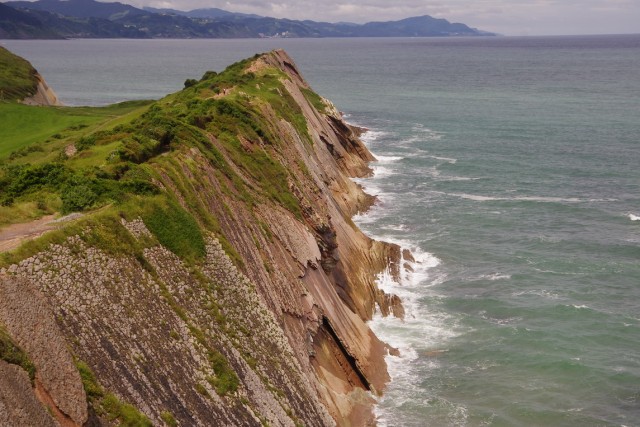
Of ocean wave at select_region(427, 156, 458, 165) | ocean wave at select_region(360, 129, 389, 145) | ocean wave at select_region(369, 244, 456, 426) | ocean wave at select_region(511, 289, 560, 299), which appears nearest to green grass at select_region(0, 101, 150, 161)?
ocean wave at select_region(369, 244, 456, 426)

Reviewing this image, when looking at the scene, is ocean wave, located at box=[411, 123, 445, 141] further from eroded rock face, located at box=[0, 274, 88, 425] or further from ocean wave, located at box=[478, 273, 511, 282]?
eroded rock face, located at box=[0, 274, 88, 425]

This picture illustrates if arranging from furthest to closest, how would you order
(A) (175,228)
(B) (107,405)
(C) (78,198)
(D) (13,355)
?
(A) (175,228) → (C) (78,198) → (B) (107,405) → (D) (13,355)

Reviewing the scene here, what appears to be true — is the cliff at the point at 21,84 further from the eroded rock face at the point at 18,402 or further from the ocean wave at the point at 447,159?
the eroded rock face at the point at 18,402

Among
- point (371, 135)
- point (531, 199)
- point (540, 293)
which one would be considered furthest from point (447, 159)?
point (540, 293)

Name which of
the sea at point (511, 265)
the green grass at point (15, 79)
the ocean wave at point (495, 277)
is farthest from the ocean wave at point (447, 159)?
the green grass at point (15, 79)

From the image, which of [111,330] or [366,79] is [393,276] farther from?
[366,79]

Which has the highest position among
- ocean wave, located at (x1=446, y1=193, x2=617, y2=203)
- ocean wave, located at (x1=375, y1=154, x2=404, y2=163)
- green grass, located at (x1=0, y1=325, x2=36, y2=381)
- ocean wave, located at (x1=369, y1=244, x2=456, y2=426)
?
green grass, located at (x1=0, y1=325, x2=36, y2=381)

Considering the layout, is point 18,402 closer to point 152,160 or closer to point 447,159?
point 152,160
